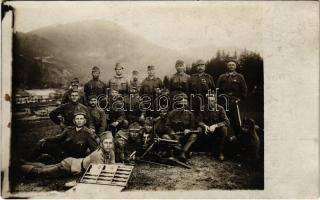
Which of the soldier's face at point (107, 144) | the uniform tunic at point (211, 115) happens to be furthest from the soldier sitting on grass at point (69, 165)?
the uniform tunic at point (211, 115)

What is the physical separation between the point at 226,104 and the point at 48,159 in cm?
182

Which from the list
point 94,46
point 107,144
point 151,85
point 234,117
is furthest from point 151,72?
point 234,117

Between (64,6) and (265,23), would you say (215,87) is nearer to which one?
(265,23)

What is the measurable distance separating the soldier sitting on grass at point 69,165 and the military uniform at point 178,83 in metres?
0.80

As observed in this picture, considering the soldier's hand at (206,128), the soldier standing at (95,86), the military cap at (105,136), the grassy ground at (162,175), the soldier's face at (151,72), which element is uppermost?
the soldier's face at (151,72)

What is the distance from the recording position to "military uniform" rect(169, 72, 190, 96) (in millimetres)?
3717

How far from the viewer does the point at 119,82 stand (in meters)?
3.71

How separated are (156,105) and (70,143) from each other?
915mm

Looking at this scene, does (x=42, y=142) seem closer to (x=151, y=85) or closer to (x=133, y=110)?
(x=133, y=110)

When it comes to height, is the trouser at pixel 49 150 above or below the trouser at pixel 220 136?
below

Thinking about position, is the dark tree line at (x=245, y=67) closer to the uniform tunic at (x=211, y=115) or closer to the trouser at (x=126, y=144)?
the uniform tunic at (x=211, y=115)

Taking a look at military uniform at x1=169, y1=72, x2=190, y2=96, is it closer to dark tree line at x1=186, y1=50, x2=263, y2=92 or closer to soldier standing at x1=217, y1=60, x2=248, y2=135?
dark tree line at x1=186, y1=50, x2=263, y2=92

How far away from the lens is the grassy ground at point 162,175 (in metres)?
3.64

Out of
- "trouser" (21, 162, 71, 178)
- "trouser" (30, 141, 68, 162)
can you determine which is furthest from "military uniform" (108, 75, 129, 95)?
"trouser" (21, 162, 71, 178)
